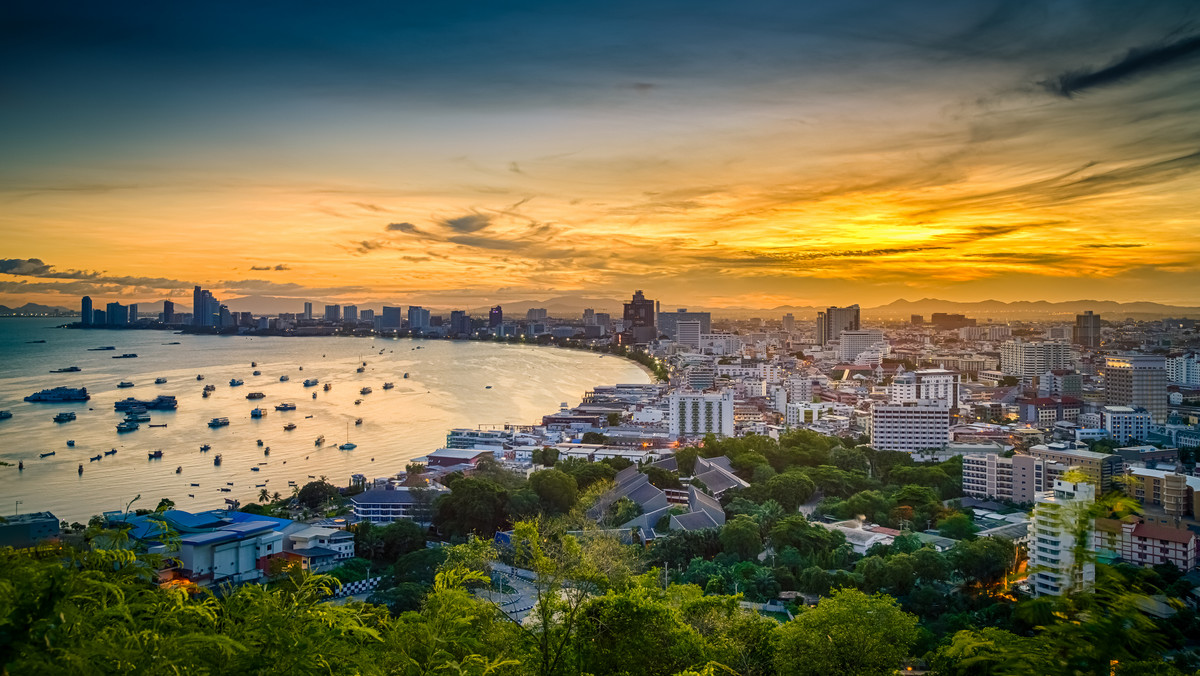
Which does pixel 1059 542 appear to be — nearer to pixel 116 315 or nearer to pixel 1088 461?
pixel 1088 461

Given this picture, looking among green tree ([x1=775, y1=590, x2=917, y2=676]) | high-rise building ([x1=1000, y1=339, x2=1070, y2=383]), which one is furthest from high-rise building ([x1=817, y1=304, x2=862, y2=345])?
green tree ([x1=775, y1=590, x2=917, y2=676])

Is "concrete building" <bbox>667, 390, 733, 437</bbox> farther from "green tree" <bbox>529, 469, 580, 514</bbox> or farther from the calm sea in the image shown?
"green tree" <bbox>529, 469, 580, 514</bbox>

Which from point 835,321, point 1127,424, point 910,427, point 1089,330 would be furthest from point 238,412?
point 835,321

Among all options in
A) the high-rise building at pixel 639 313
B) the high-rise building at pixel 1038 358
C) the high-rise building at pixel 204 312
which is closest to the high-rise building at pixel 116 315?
the high-rise building at pixel 204 312

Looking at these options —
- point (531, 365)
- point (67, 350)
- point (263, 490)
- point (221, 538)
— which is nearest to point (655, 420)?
point (263, 490)

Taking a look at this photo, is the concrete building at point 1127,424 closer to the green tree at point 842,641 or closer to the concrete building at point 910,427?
the concrete building at point 910,427

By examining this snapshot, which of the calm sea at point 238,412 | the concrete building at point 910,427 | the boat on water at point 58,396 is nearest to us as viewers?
the calm sea at point 238,412
